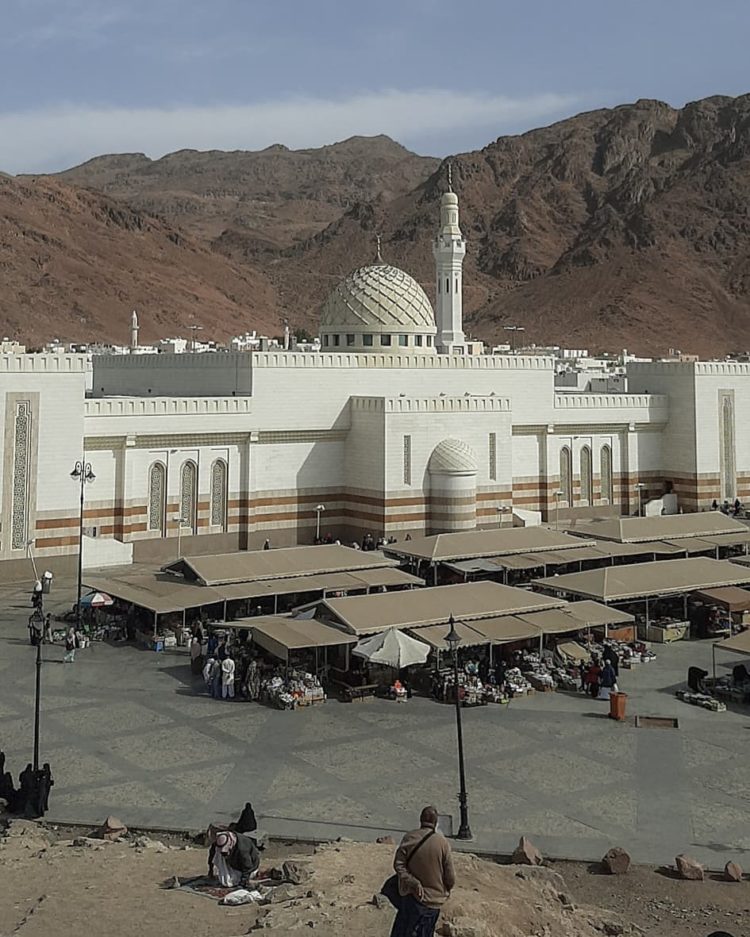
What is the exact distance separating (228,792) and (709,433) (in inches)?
1238

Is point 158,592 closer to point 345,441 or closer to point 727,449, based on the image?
point 345,441

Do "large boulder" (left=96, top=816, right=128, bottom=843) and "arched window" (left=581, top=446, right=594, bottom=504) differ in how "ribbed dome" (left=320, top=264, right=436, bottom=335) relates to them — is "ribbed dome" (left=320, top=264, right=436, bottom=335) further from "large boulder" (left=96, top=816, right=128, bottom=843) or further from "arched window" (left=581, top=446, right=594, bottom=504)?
"large boulder" (left=96, top=816, right=128, bottom=843)

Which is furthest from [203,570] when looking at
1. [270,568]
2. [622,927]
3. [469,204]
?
[469,204]

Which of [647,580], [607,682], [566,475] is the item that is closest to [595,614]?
[607,682]

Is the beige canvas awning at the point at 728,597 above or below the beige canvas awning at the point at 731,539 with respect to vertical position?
below

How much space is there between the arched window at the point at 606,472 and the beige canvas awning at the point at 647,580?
610 inches

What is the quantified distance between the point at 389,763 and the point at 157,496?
59.4ft

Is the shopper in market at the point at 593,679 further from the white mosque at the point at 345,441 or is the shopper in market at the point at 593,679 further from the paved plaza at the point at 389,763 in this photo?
the white mosque at the point at 345,441

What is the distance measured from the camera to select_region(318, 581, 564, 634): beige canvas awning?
66.4 feet

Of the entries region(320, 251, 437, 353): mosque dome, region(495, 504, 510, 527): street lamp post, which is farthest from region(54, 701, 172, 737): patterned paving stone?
region(320, 251, 437, 353): mosque dome

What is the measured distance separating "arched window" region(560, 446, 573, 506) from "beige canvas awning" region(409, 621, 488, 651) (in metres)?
20.5

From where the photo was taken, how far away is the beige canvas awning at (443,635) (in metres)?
19.4

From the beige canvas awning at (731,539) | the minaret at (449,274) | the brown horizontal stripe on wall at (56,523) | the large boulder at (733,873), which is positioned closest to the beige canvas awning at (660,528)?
the beige canvas awning at (731,539)

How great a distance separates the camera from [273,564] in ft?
82.1
